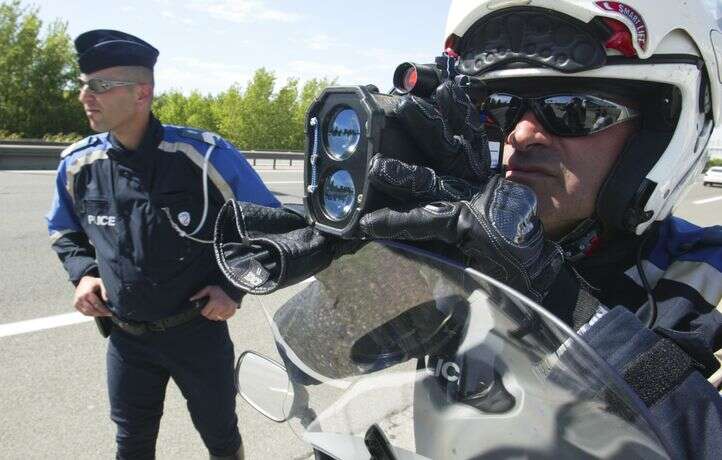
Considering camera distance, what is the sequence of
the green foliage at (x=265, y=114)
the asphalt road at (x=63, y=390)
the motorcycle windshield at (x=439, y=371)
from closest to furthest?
1. the motorcycle windshield at (x=439, y=371)
2. the asphalt road at (x=63, y=390)
3. the green foliage at (x=265, y=114)

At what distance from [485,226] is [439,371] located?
0.86 ft

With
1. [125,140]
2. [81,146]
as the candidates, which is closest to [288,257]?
[125,140]

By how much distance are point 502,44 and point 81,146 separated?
2179 mm

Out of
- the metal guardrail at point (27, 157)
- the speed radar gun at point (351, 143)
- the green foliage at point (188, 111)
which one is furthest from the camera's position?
the green foliage at point (188, 111)

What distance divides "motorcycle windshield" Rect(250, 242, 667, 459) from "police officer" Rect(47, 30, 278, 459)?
4.76ft

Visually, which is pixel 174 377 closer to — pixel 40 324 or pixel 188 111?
pixel 40 324

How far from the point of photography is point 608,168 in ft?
3.97

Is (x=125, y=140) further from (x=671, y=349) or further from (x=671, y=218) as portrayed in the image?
(x=671, y=349)

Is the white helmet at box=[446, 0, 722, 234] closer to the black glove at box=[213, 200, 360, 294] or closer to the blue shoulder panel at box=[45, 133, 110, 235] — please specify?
the black glove at box=[213, 200, 360, 294]

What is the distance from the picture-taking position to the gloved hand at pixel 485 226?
778 mm

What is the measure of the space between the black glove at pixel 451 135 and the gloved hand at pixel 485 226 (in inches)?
3.1

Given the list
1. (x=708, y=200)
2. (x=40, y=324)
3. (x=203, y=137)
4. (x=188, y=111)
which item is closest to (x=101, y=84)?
(x=203, y=137)

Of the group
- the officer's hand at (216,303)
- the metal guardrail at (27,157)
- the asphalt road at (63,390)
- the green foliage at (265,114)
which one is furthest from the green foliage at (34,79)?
the officer's hand at (216,303)

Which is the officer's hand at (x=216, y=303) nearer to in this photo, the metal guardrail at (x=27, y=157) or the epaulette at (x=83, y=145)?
the epaulette at (x=83, y=145)
